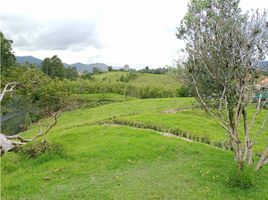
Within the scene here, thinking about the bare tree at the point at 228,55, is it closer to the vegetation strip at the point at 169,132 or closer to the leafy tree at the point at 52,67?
the vegetation strip at the point at 169,132

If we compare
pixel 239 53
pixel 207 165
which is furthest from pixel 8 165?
pixel 239 53

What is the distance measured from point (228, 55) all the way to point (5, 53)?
150 ft

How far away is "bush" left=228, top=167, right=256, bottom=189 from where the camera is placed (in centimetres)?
1530

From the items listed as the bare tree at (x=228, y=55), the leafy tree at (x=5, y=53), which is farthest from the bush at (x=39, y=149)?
the leafy tree at (x=5, y=53)

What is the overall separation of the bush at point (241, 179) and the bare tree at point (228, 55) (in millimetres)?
1071

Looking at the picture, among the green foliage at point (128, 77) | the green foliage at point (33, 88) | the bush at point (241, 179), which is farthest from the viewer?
the green foliage at point (128, 77)

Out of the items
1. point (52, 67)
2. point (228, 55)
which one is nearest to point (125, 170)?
point (228, 55)

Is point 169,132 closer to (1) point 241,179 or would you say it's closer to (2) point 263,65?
(2) point 263,65

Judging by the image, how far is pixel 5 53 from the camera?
2137 inches

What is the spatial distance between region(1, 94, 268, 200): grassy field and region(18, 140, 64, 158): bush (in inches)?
11.6

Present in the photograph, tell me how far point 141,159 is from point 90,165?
3.23m

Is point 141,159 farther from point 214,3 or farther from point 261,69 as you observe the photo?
point 214,3

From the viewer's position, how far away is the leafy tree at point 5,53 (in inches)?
2045

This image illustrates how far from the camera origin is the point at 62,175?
17.5 m
